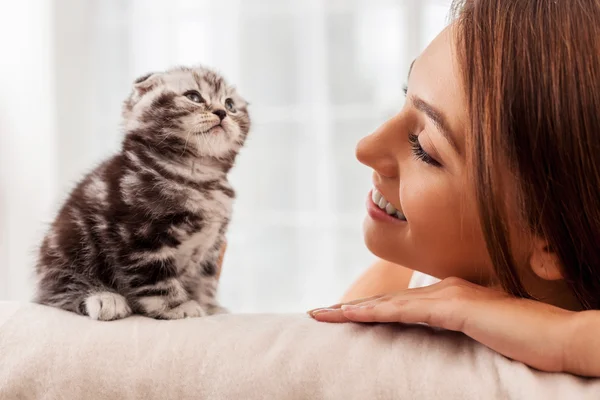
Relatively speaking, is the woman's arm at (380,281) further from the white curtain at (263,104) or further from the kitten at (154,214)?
the white curtain at (263,104)

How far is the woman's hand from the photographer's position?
0.67m

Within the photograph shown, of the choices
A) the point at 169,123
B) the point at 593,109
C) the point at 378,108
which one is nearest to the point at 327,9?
the point at 378,108

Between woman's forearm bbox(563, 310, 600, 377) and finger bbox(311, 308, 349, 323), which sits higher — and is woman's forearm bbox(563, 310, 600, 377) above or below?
above

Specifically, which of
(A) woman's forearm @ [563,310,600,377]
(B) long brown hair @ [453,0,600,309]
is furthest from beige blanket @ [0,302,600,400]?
(B) long brown hair @ [453,0,600,309]

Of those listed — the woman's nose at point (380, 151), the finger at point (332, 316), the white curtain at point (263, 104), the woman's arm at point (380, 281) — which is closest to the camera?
the finger at point (332, 316)

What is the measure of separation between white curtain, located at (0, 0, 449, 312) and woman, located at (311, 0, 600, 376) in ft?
6.03

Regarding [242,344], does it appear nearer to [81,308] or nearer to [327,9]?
[81,308]

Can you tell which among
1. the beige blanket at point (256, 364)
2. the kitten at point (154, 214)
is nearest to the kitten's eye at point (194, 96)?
the kitten at point (154, 214)

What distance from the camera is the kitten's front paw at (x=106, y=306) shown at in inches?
31.9

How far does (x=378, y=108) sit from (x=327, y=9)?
479 mm

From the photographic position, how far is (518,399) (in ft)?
2.06

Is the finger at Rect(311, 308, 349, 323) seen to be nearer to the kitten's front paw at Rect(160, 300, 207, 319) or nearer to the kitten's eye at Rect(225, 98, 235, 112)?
the kitten's front paw at Rect(160, 300, 207, 319)

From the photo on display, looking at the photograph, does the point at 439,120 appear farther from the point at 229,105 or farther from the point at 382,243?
the point at 229,105

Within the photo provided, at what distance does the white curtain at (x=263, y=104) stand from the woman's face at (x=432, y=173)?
1802mm
